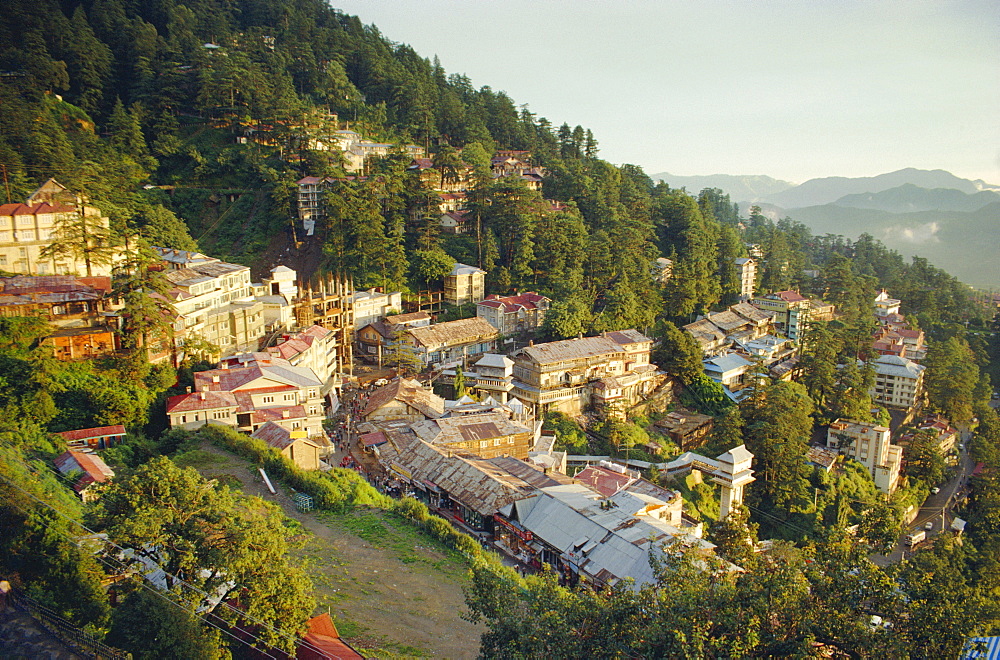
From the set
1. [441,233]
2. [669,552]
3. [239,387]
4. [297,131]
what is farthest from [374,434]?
[297,131]

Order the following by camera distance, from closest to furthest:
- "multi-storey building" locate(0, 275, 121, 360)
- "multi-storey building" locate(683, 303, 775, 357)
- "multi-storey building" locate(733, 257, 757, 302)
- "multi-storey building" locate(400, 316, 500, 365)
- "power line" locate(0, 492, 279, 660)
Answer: "power line" locate(0, 492, 279, 660) < "multi-storey building" locate(0, 275, 121, 360) < "multi-storey building" locate(400, 316, 500, 365) < "multi-storey building" locate(683, 303, 775, 357) < "multi-storey building" locate(733, 257, 757, 302)

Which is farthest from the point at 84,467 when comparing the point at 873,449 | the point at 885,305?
the point at 885,305

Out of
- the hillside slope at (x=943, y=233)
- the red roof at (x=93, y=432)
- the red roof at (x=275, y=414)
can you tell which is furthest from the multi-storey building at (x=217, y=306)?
the hillside slope at (x=943, y=233)

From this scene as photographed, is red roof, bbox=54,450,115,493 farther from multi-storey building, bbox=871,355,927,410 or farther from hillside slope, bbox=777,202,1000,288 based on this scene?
hillside slope, bbox=777,202,1000,288

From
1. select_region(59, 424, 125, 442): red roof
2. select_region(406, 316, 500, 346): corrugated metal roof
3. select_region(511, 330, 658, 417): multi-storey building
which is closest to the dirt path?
select_region(59, 424, 125, 442): red roof

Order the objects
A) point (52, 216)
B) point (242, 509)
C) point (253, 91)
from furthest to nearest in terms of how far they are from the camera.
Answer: point (253, 91)
point (52, 216)
point (242, 509)

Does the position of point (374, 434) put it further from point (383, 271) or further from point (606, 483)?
point (383, 271)
